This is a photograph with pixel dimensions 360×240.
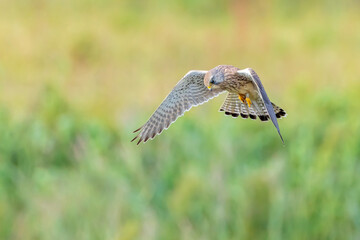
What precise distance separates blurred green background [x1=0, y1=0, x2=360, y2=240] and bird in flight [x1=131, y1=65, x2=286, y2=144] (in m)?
2.41

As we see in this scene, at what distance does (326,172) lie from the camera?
992 centimetres

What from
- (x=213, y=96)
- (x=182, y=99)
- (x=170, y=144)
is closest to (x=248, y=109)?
(x=213, y=96)

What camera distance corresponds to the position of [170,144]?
10.8 metres

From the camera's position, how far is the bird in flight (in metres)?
6.06

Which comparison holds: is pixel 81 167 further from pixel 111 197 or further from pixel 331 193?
pixel 331 193

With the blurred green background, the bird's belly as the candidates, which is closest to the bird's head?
the bird's belly

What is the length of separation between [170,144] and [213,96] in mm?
4185

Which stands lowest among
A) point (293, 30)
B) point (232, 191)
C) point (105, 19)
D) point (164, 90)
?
point (232, 191)

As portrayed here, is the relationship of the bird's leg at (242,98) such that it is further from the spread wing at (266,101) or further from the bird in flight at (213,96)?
the spread wing at (266,101)

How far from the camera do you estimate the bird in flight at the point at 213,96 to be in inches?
239

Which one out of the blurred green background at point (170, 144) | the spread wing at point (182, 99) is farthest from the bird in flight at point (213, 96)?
the blurred green background at point (170, 144)

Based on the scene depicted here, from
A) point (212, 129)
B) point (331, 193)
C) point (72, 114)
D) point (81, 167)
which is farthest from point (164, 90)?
point (331, 193)

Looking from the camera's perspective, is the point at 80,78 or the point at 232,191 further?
the point at 80,78

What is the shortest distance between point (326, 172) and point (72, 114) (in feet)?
12.6
